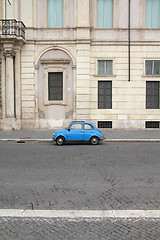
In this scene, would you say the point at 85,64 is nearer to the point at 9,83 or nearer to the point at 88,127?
the point at 9,83

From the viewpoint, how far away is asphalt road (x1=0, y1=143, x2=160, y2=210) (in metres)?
5.27

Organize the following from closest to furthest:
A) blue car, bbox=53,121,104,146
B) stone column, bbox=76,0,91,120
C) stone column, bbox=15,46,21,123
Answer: blue car, bbox=53,121,104,146
stone column, bbox=76,0,91,120
stone column, bbox=15,46,21,123

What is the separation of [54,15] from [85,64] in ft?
15.7

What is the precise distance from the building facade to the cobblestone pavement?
641 inches

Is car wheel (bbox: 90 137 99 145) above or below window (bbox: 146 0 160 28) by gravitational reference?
below

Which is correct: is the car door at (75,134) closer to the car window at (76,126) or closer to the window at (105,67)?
the car window at (76,126)

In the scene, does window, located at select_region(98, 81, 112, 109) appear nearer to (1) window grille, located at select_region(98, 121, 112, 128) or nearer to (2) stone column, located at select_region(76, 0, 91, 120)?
(2) stone column, located at select_region(76, 0, 91, 120)

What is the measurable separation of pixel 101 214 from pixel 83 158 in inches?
209

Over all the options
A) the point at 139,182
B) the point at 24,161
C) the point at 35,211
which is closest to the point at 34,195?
the point at 35,211

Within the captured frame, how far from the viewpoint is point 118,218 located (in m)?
4.54

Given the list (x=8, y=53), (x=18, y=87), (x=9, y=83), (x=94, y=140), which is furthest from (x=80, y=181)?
(x=8, y=53)

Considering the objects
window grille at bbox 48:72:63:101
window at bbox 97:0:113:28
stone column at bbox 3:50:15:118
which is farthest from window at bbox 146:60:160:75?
stone column at bbox 3:50:15:118

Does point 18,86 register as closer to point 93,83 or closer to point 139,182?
point 93,83

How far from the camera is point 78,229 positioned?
13.6 feet
